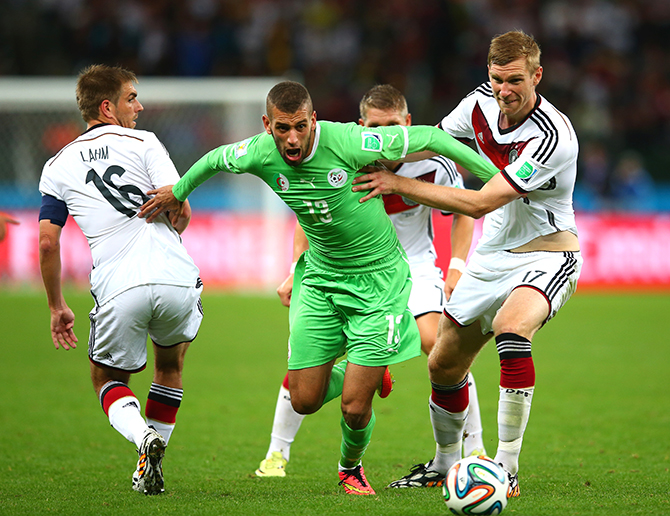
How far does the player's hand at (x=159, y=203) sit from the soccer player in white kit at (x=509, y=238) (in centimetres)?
104

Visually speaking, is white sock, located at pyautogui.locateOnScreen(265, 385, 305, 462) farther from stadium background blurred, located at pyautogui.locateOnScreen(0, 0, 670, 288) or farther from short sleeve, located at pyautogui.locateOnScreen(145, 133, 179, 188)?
stadium background blurred, located at pyautogui.locateOnScreen(0, 0, 670, 288)

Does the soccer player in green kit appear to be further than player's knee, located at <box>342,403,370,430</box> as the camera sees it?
No

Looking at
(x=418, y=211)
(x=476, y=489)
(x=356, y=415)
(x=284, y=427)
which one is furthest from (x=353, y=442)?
(x=418, y=211)

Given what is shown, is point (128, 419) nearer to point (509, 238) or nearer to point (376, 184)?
point (376, 184)

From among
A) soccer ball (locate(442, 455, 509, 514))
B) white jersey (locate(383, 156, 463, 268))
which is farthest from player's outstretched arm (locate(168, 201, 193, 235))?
soccer ball (locate(442, 455, 509, 514))

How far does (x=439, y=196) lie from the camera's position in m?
4.58

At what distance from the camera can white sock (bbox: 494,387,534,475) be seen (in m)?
4.50

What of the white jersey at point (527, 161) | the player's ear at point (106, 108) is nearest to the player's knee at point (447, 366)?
the white jersey at point (527, 161)

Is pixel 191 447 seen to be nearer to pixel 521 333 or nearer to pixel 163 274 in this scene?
pixel 163 274

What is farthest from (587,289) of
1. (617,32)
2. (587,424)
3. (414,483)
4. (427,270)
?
(414,483)

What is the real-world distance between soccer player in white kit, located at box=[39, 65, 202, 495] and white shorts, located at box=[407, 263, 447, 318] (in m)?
1.66

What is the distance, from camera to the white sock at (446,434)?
5.08m

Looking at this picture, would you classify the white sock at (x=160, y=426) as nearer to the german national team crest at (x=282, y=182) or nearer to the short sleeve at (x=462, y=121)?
the german national team crest at (x=282, y=182)

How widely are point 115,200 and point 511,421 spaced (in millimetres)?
2443
